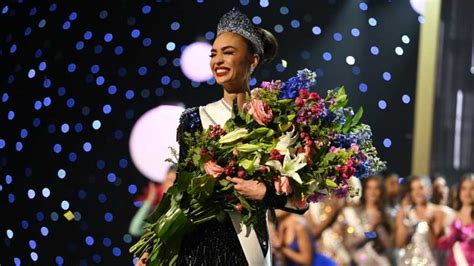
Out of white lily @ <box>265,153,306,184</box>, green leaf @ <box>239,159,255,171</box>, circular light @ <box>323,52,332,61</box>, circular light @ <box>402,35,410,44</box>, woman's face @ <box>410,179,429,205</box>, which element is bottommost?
woman's face @ <box>410,179,429,205</box>

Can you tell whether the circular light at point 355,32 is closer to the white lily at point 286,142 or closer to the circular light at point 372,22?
the circular light at point 372,22

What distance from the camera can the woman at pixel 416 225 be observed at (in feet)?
15.4

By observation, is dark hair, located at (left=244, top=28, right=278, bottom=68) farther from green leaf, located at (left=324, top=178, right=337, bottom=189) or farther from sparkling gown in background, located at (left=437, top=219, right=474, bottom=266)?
sparkling gown in background, located at (left=437, top=219, right=474, bottom=266)

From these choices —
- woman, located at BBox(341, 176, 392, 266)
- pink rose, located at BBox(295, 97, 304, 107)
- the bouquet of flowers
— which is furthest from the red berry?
woman, located at BBox(341, 176, 392, 266)

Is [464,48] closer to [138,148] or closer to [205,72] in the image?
[205,72]

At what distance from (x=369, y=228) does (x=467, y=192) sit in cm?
56

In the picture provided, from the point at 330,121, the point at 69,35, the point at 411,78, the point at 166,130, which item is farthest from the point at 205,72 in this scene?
the point at 330,121

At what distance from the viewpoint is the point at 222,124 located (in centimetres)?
212

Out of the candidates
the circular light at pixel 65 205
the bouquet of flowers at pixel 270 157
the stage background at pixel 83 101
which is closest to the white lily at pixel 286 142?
the bouquet of flowers at pixel 270 157

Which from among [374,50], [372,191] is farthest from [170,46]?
[372,191]

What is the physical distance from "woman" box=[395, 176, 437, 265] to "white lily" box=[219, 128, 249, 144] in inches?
113

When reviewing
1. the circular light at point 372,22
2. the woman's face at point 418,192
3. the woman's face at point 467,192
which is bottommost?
the woman's face at point 467,192

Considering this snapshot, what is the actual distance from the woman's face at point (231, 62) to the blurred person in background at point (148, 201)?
2.13 m

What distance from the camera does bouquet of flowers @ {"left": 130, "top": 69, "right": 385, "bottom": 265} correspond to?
1.97m
